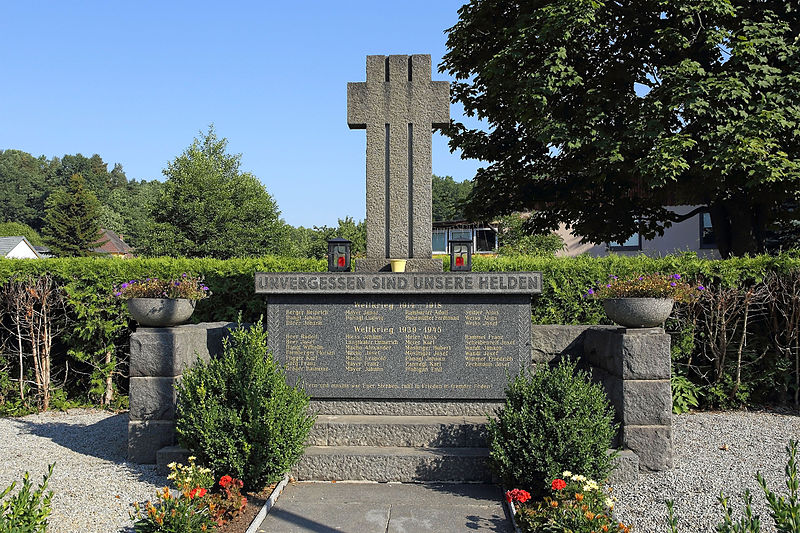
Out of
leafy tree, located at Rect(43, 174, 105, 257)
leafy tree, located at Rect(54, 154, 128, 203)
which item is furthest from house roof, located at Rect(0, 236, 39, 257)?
leafy tree, located at Rect(54, 154, 128, 203)

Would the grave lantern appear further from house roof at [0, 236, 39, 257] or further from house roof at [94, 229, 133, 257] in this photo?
house roof at [94, 229, 133, 257]

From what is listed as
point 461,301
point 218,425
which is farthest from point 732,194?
point 218,425

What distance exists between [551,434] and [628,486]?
111 cm

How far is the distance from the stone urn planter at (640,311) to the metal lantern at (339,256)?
2978 mm

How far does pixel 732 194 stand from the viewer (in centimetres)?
1380

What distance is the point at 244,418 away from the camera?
16.7 ft

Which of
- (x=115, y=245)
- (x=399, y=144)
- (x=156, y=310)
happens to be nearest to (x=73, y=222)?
(x=115, y=245)

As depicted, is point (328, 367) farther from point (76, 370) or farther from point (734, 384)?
point (734, 384)

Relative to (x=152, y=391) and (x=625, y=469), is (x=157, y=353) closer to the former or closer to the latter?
(x=152, y=391)

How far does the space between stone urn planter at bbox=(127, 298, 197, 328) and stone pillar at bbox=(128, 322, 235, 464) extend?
109mm

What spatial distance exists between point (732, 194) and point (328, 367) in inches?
453

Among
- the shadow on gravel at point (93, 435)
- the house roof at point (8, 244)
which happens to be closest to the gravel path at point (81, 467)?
the shadow on gravel at point (93, 435)

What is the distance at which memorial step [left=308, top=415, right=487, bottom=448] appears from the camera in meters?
5.91

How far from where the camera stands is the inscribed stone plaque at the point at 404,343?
21.0 ft
